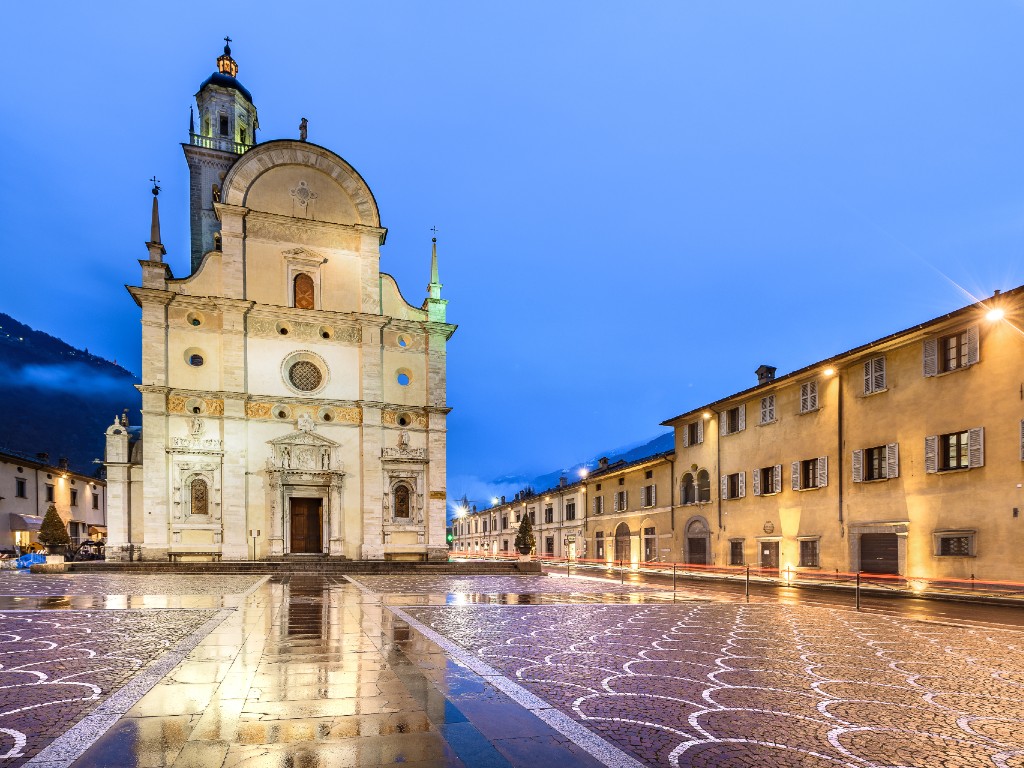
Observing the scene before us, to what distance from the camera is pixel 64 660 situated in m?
8.66

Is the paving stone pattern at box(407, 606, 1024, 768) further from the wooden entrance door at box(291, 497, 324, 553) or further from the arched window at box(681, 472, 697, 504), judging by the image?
the wooden entrance door at box(291, 497, 324, 553)

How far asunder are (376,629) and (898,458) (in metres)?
21.3

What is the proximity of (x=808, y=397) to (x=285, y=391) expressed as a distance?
2746cm

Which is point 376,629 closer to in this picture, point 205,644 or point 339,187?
point 205,644

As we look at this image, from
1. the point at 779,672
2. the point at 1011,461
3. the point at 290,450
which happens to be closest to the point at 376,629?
the point at 779,672

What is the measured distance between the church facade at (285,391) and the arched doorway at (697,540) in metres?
14.5

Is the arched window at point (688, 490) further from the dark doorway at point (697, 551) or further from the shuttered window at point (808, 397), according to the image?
the shuttered window at point (808, 397)

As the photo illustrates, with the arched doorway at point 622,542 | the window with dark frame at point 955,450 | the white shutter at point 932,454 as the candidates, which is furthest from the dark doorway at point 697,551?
the window with dark frame at point 955,450

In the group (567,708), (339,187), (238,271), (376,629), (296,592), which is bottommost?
(296,592)

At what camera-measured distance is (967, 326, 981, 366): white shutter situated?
2147 cm

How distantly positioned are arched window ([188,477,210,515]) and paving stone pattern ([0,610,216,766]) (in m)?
21.4

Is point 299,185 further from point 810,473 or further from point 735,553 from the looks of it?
point 735,553

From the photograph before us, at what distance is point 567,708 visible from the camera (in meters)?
6.36

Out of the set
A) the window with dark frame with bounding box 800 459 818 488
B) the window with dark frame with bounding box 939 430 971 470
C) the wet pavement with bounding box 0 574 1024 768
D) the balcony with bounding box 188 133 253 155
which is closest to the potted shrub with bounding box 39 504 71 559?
the balcony with bounding box 188 133 253 155
